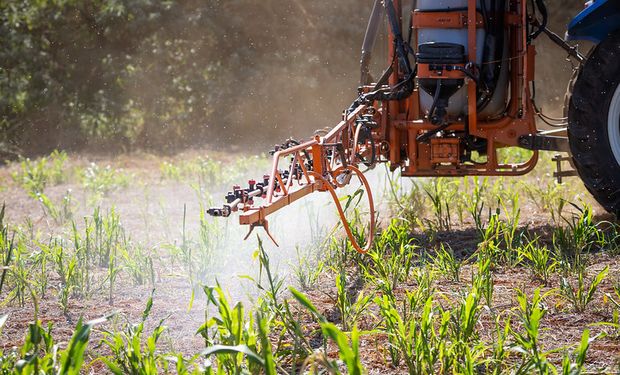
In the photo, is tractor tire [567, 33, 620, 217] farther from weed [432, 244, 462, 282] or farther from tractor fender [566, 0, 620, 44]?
weed [432, 244, 462, 282]

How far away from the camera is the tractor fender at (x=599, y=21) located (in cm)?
454

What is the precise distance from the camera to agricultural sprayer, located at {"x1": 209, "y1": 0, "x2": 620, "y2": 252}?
455cm

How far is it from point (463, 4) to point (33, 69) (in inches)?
342

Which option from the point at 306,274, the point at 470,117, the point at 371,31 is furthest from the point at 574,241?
the point at 371,31

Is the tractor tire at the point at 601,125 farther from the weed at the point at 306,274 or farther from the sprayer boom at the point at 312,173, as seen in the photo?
the weed at the point at 306,274

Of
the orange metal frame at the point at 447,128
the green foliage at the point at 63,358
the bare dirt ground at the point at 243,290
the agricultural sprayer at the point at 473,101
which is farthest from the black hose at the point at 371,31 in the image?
the green foliage at the point at 63,358

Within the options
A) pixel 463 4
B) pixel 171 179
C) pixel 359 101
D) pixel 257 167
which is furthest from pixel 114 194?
pixel 463 4

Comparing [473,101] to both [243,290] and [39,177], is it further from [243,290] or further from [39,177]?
[39,177]

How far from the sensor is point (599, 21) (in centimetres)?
456

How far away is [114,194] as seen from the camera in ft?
25.1

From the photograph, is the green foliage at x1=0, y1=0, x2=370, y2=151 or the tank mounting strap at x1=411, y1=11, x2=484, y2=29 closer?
the tank mounting strap at x1=411, y1=11, x2=484, y2=29

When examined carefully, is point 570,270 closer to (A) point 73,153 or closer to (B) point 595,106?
(B) point 595,106

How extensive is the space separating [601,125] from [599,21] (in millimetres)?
580

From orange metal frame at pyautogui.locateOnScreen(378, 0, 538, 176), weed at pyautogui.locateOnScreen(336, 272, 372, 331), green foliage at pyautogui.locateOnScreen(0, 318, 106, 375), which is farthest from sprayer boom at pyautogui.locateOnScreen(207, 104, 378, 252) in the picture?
green foliage at pyautogui.locateOnScreen(0, 318, 106, 375)
